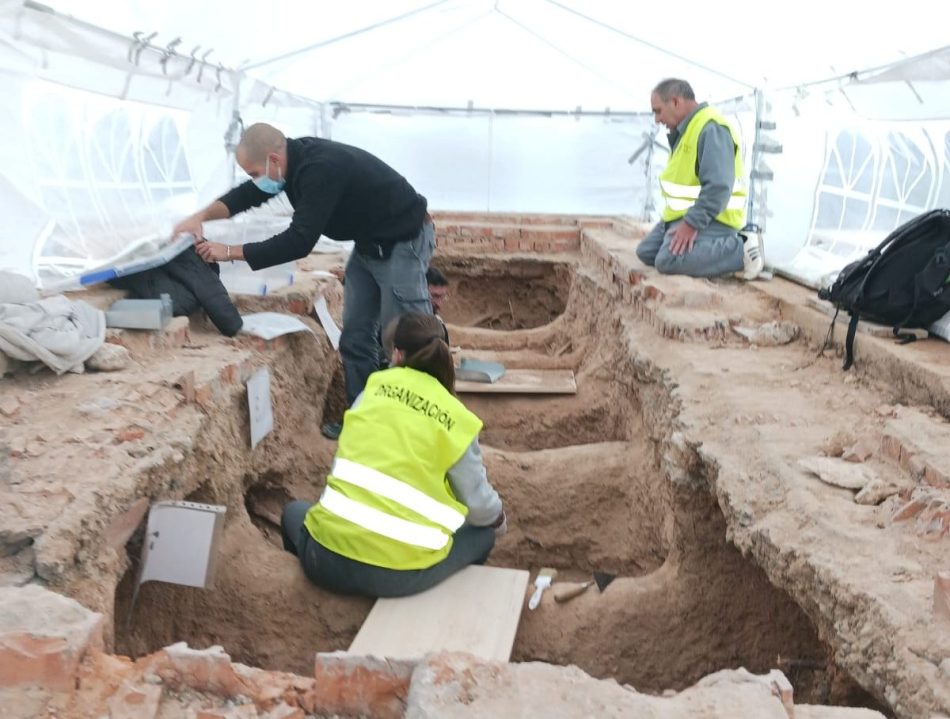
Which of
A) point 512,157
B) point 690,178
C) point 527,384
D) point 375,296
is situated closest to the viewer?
point 375,296

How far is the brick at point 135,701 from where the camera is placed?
65.9 inches

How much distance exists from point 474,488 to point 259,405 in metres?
1.44

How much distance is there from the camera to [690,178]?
5.86m

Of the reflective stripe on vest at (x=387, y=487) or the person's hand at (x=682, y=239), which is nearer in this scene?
the reflective stripe on vest at (x=387, y=487)

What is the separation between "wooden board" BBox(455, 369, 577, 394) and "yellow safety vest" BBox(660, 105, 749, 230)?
4.69ft

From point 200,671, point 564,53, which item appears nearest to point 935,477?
point 200,671

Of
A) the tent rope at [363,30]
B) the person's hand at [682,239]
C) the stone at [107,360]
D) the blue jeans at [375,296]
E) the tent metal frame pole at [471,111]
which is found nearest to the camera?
the stone at [107,360]

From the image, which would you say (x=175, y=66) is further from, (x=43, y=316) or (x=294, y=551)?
(x=294, y=551)

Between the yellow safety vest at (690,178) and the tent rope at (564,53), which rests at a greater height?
the tent rope at (564,53)

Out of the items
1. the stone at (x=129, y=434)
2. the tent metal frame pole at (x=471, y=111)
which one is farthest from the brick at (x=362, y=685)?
the tent metal frame pole at (x=471, y=111)

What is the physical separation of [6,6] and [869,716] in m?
3.91

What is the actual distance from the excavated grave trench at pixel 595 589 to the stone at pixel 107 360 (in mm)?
663

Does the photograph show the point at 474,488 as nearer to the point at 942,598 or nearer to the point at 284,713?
the point at 284,713

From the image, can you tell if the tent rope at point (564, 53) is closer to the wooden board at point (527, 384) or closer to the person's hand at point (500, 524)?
the wooden board at point (527, 384)
